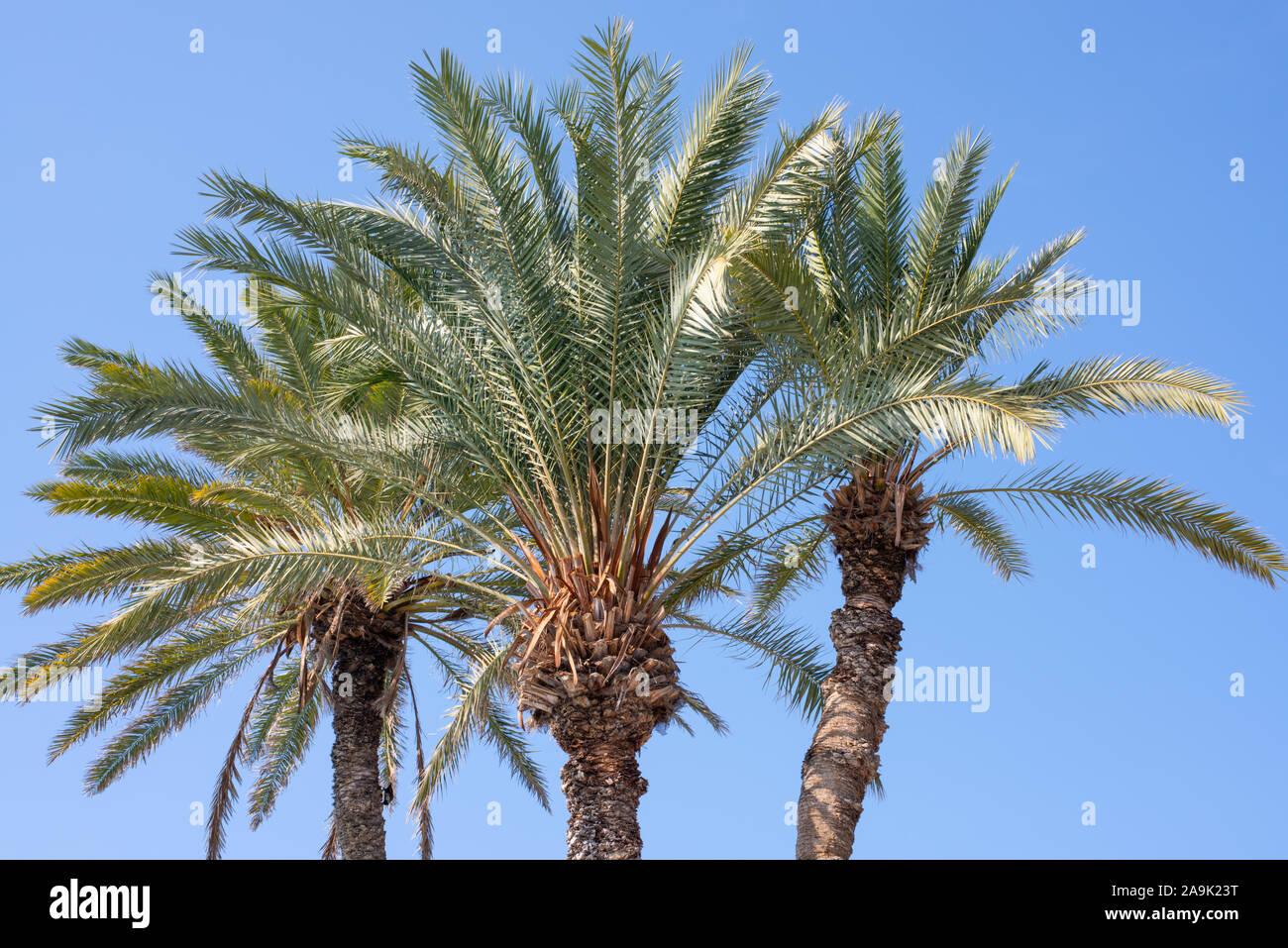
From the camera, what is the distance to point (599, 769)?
1084 cm

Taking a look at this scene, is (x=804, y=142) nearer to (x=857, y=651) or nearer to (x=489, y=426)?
(x=489, y=426)

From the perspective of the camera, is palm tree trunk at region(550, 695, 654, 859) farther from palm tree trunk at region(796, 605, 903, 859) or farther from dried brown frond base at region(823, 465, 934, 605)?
dried brown frond base at region(823, 465, 934, 605)

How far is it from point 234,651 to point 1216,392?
10.9 metres

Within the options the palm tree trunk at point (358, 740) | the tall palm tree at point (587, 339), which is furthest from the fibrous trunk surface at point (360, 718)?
the tall palm tree at point (587, 339)

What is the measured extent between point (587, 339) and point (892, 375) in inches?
104

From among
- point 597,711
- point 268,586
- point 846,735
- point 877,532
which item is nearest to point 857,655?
point 846,735

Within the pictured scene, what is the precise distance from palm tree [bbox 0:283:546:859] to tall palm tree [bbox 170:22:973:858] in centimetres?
97

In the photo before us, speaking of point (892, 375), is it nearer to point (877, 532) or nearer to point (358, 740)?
point (877, 532)

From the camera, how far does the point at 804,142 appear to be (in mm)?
10906

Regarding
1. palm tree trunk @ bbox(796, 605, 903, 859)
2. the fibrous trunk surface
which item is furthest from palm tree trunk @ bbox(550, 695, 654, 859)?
the fibrous trunk surface

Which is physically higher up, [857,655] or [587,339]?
[587,339]

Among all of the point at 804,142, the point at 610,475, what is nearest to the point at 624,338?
the point at 610,475

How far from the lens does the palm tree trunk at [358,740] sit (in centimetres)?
1401

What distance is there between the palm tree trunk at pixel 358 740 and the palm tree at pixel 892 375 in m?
4.83
